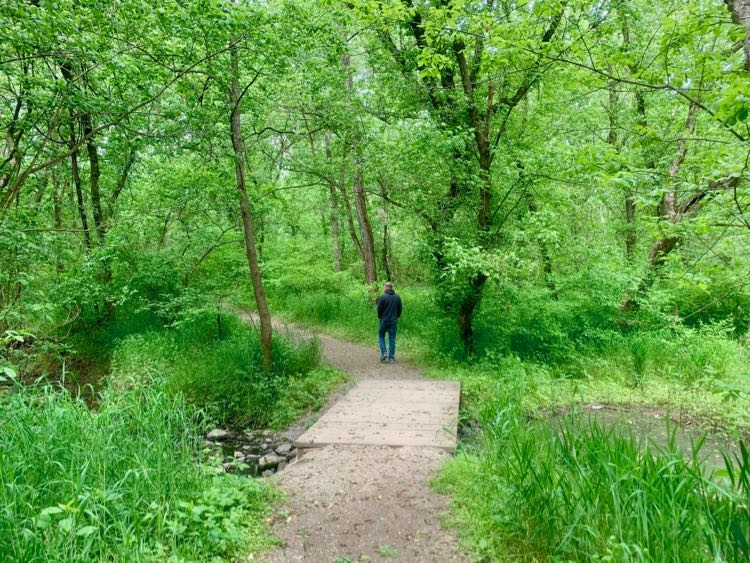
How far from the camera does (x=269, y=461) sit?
5918mm

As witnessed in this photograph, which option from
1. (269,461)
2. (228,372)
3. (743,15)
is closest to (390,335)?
(228,372)

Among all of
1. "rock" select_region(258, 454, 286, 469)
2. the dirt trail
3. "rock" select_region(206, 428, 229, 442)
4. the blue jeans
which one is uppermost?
the blue jeans

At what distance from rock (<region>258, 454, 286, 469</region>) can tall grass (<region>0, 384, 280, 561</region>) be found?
6.60 ft

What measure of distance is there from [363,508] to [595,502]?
1999 millimetres

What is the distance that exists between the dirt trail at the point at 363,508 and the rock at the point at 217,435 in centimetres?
225

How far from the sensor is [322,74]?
768 centimetres

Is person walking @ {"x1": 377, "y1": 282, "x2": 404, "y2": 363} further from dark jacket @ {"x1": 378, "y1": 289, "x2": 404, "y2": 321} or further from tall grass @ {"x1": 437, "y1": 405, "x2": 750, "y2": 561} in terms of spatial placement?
tall grass @ {"x1": 437, "y1": 405, "x2": 750, "y2": 561}

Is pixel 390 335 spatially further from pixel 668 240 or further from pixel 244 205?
pixel 668 240

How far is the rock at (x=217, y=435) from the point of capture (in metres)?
6.82

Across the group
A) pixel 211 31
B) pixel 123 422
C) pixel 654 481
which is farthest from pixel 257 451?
pixel 211 31

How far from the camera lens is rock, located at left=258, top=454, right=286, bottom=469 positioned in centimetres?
A: 587

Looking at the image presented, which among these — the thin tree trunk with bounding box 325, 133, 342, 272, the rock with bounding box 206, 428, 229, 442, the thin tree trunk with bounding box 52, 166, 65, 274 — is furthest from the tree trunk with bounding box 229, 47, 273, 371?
the thin tree trunk with bounding box 52, 166, 65, 274

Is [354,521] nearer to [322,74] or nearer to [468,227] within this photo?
[468,227]

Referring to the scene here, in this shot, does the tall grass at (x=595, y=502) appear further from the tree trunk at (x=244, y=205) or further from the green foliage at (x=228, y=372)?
the tree trunk at (x=244, y=205)
